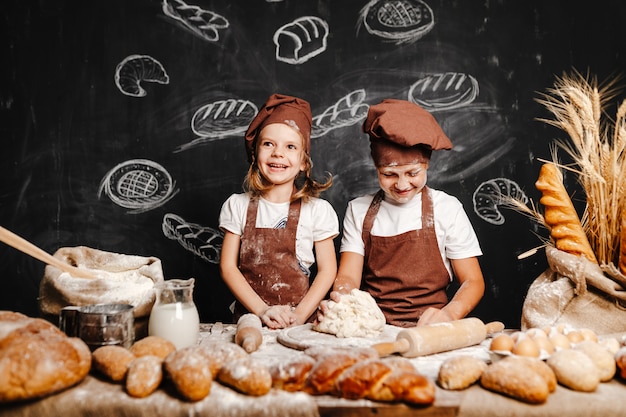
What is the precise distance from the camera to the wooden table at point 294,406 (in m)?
1.14

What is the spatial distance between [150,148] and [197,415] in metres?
2.19

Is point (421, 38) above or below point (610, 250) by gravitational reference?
above

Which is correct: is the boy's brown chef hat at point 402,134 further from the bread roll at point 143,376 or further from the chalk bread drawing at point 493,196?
the bread roll at point 143,376

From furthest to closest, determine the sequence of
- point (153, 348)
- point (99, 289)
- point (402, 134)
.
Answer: point (402, 134)
point (99, 289)
point (153, 348)

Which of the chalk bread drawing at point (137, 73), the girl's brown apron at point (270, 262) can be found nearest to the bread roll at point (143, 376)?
the girl's brown apron at point (270, 262)

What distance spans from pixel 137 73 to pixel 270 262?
148cm

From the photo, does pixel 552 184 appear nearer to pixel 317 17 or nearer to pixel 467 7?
pixel 467 7

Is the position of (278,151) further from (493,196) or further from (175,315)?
(493,196)

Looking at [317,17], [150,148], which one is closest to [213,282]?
[150,148]

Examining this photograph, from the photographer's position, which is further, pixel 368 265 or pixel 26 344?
pixel 368 265

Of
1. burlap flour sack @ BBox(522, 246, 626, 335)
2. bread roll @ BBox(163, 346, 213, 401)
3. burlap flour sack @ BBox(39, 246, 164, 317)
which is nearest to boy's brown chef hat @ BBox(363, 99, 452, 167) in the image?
burlap flour sack @ BBox(522, 246, 626, 335)

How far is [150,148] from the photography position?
305 cm

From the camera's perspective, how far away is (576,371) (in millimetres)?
1194

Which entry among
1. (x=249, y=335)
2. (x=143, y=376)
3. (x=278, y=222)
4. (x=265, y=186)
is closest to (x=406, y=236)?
(x=278, y=222)
